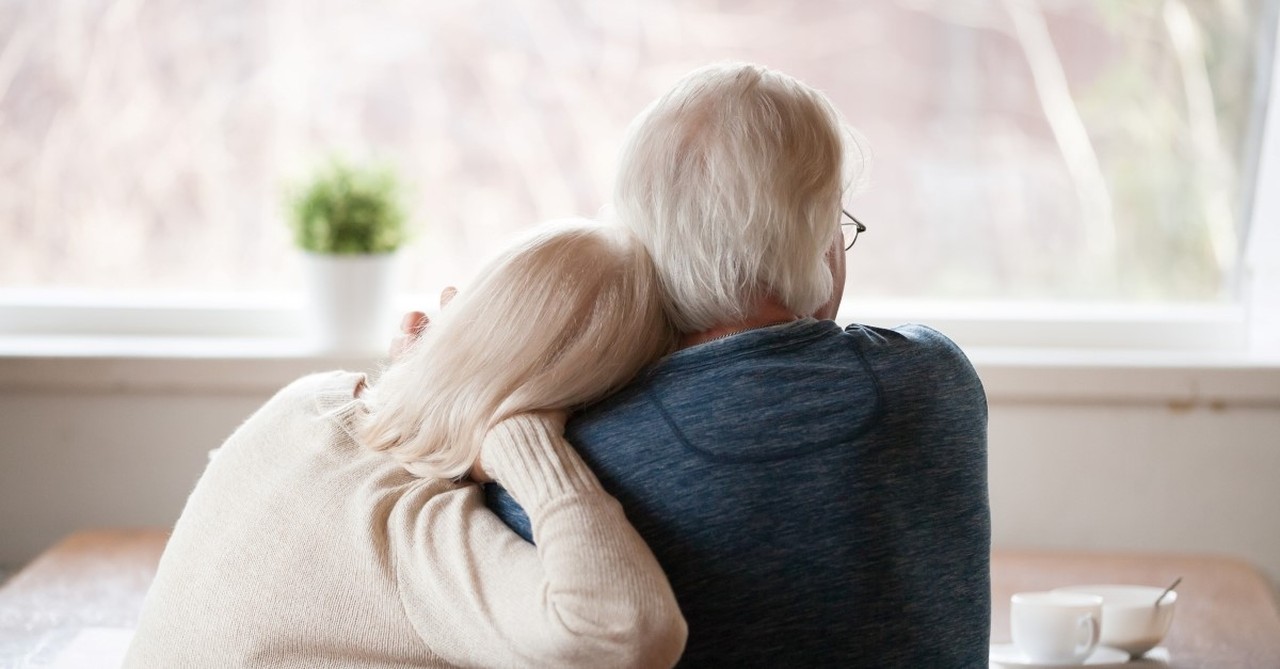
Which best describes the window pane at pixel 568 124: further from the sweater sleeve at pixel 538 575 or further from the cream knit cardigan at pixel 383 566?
the sweater sleeve at pixel 538 575

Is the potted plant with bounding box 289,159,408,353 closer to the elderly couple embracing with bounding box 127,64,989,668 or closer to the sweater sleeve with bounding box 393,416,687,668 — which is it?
the elderly couple embracing with bounding box 127,64,989,668

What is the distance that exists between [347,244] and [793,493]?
124cm

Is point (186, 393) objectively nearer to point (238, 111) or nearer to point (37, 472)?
point (37, 472)

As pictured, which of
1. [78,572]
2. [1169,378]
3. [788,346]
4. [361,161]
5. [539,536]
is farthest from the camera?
[361,161]

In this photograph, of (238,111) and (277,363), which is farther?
(238,111)

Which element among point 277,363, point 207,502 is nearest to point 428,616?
point 207,502

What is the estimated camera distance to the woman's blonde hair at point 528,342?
103 cm

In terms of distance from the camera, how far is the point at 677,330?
1.15 metres

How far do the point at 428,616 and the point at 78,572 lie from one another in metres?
0.81

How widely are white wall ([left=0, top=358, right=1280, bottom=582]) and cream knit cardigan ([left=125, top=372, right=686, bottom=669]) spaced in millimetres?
958

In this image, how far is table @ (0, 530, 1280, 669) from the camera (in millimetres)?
1355

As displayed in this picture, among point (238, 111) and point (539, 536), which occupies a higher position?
point (238, 111)

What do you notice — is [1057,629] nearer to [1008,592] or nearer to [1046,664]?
[1046,664]

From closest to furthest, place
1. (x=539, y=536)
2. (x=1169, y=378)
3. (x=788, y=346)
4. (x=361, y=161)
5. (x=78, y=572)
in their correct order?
(x=539, y=536)
(x=788, y=346)
(x=78, y=572)
(x=1169, y=378)
(x=361, y=161)
